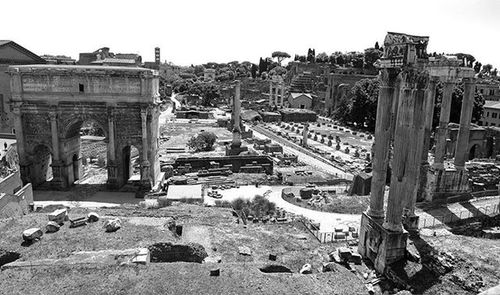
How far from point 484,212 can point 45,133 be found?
3024cm

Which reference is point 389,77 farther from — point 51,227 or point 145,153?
point 145,153

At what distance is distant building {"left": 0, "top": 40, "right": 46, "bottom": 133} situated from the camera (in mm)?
50219

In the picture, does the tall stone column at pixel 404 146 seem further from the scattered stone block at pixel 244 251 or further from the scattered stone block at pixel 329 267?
the scattered stone block at pixel 244 251

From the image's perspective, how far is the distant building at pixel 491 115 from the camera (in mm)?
57781

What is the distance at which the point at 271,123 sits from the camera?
259 ft

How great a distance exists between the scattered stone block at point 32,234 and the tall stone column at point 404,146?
13816mm

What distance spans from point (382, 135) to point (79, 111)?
73.9ft

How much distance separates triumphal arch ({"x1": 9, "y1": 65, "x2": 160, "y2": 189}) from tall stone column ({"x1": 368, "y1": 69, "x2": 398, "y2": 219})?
18294 millimetres

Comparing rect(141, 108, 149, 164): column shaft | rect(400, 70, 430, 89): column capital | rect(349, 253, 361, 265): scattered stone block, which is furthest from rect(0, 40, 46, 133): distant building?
rect(400, 70, 430, 89): column capital

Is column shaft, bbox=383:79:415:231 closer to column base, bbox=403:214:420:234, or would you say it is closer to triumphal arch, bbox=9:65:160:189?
column base, bbox=403:214:420:234

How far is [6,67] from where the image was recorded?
5128 cm

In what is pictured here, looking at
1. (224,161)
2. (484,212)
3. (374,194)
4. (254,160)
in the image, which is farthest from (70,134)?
(484,212)

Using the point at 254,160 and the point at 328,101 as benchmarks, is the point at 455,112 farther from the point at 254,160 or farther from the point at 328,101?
the point at 328,101

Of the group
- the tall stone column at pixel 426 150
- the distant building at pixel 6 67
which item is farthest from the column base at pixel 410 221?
the distant building at pixel 6 67
